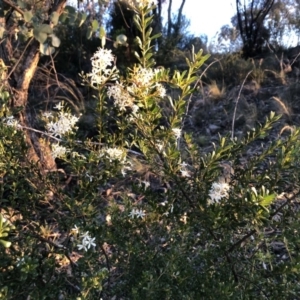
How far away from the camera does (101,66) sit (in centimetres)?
175

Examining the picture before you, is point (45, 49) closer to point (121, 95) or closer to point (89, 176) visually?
point (121, 95)

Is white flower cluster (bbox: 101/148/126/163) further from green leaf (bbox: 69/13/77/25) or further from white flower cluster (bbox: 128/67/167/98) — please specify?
green leaf (bbox: 69/13/77/25)

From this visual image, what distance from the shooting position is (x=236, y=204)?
62.7 inches

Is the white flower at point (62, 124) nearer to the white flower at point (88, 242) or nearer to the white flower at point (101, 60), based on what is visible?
the white flower at point (101, 60)

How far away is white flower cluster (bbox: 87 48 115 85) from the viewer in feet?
5.71

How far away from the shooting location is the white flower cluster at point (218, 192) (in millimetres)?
1673

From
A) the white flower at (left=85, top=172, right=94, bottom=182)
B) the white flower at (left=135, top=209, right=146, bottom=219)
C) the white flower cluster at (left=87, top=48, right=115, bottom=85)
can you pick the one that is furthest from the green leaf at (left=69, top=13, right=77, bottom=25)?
the white flower at (left=135, top=209, right=146, bottom=219)

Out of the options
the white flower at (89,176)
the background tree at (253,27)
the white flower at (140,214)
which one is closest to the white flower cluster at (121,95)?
the white flower at (89,176)

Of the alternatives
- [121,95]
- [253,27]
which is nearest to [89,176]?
[121,95]

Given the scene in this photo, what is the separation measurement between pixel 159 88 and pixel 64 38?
280 inches

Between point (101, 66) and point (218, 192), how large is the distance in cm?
56

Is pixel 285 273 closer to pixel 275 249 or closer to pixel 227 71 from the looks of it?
pixel 275 249

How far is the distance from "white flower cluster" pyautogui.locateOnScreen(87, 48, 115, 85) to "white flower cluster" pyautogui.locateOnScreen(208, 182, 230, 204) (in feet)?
1.67

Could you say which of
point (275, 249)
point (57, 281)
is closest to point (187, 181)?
point (57, 281)
